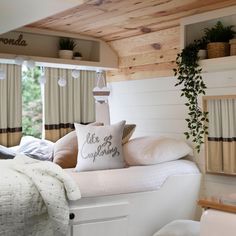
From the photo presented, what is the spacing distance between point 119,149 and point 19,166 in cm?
91

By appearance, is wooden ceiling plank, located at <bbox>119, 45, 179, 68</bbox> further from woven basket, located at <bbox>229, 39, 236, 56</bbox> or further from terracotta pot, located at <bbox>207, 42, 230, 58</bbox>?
woven basket, located at <bbox>229, 39, 236, 56</bbox>

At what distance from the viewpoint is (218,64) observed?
9.58ft

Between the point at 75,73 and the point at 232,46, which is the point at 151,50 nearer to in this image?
the point at 75,73

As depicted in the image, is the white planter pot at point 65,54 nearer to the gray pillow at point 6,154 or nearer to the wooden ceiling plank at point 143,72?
the wooden ceiling plank at point 143,72

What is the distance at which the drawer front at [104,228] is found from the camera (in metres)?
2.49

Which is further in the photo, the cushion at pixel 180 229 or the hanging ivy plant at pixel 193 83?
the hanging ivy plant at pixel 193 83

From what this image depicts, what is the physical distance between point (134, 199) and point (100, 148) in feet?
1.67

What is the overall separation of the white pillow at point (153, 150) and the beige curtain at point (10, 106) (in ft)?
3.80

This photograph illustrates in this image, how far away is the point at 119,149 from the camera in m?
3.10

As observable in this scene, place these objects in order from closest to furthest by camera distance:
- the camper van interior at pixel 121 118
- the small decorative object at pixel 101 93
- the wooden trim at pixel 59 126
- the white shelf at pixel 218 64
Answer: the camper van interior at pixel 121 118 < the white shelf at pixel 218 64 < the wooden trim at pixel 59 126 < the small decorative object at pixel 101 93

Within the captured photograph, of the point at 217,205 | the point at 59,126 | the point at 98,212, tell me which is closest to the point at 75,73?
the point at 59,126

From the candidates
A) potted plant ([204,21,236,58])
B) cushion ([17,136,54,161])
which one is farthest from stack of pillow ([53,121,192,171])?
potted plant ([204,21,236,58])

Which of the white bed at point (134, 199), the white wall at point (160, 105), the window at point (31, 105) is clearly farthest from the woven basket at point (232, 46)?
the window at point (31, 105)

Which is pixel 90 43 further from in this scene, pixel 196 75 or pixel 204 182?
pixel 204 182
